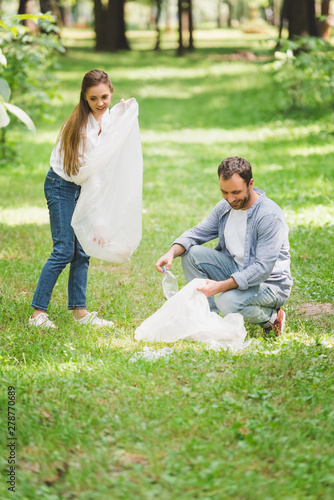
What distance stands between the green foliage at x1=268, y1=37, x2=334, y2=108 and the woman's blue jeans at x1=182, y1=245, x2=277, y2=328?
554 centimetres

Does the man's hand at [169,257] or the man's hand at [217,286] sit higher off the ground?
the man's hand at [169,257]

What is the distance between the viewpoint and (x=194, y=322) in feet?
13.8

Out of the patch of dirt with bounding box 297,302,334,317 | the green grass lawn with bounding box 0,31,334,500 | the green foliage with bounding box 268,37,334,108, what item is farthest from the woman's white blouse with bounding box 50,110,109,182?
the green foliage with bounding box 268,37,334,108

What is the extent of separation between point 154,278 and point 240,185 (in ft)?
6.31

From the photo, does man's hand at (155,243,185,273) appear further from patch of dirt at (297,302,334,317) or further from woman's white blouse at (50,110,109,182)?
patch of dirt at (297,302,334,317)

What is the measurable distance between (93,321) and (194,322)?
0.86 m

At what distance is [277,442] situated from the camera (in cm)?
295

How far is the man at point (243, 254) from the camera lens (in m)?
4.08

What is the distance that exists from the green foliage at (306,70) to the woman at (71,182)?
546cm

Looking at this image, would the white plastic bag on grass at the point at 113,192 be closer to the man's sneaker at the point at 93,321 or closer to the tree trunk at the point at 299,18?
the man's sneaker at the point at 93,321

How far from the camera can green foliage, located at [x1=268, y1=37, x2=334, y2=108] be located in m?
9.40

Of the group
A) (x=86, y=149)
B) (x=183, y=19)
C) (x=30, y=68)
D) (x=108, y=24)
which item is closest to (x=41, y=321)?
(x=86, y=149)

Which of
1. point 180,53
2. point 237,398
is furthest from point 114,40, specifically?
point 237,398

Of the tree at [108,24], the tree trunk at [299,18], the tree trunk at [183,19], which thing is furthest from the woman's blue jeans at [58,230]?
the tree at [108,24]
